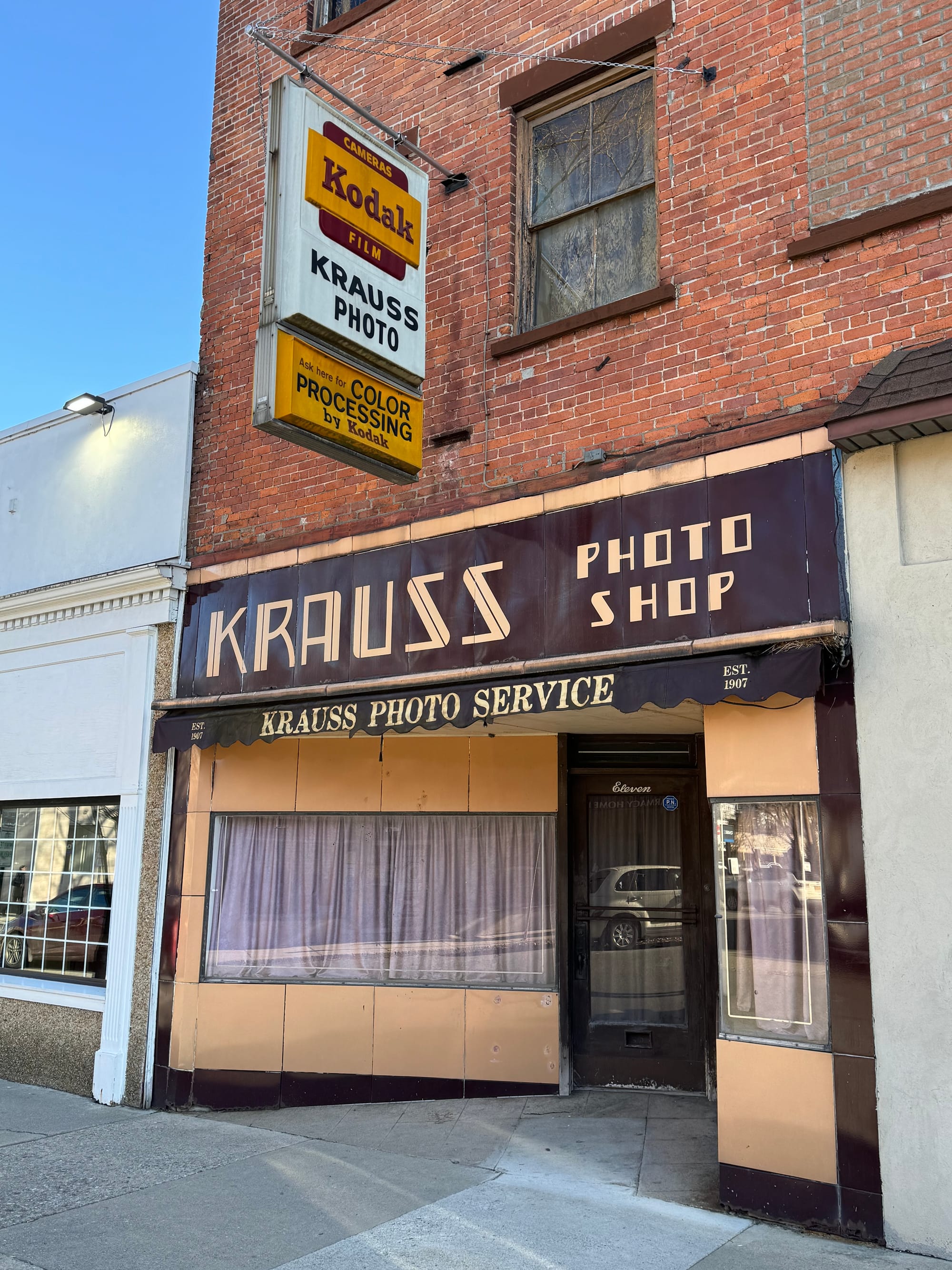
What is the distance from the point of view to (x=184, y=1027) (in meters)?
8.24

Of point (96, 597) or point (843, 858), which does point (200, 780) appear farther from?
point (843, 858)

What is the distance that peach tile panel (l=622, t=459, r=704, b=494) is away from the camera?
20.9ft

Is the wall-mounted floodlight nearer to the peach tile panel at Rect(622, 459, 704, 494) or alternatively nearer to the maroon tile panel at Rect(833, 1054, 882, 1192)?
the peach tile panel at Rect(622, 459, 704, 494)

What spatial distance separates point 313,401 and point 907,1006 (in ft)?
15.7

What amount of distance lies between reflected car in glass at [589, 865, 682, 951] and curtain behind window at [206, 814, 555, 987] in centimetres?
46

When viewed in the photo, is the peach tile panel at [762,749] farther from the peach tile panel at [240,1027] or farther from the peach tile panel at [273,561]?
the peach tile panel at [240,1027]

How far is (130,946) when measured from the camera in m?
8.60

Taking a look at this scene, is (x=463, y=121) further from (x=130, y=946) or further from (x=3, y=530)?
(x=130, y=946)

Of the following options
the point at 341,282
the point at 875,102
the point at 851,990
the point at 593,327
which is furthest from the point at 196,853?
the point at 875,102

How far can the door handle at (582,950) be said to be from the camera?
8.16 m

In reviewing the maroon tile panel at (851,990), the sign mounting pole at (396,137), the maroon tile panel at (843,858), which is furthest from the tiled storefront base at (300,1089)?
the sign mounting pole at (396,137)

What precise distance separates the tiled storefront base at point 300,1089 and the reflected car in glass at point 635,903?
4.33 ft

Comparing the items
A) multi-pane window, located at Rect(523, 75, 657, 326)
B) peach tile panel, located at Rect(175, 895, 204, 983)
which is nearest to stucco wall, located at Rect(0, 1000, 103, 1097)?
peach tile panel, located at Rect(175, 895, 204, 983)

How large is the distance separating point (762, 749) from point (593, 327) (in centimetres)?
315
